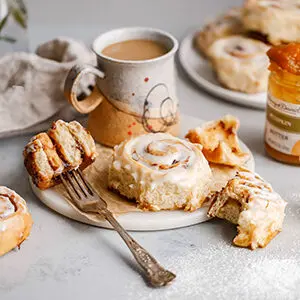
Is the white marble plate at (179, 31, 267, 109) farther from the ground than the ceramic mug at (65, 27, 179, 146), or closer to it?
closer to it

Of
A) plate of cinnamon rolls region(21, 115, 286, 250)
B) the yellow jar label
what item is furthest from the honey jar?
plate of cinnamon rolls region(21, 115, 286, 250)

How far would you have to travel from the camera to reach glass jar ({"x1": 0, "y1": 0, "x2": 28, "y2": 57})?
1.66m

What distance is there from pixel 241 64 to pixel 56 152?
1.89 ft

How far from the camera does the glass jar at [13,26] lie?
5.43 ft

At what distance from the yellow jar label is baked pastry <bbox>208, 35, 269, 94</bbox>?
24 cm

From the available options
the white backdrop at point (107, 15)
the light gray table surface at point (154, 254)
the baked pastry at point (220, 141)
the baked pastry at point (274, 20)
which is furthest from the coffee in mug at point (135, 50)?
the white backdrop at point (107, 15)

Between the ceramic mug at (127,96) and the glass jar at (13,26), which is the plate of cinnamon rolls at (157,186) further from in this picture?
the glass jar at (13,26)

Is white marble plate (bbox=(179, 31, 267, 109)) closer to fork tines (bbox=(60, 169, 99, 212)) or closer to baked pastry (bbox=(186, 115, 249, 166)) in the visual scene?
baked pastry (bbox=(186, 115, 249, 166))

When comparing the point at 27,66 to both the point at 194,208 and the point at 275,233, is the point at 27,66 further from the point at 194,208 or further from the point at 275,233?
the point at 275,233

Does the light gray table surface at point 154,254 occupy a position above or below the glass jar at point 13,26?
below

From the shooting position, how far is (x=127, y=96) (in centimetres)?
135

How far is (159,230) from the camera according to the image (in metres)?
1.19

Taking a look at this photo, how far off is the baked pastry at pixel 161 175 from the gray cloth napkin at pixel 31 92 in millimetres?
313

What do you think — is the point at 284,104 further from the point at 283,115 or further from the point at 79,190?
the point at 79,190
